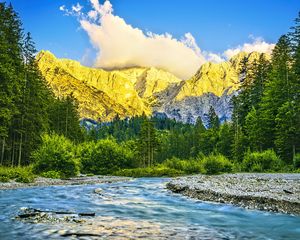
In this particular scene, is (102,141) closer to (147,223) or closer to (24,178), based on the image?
(24,178)

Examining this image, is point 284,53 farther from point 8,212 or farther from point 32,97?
point 8,212

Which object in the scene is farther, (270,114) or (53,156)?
(270,114)

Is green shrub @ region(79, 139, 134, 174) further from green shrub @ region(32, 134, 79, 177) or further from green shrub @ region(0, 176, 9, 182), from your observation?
green shrub @ region(0, 176, 9, 182)

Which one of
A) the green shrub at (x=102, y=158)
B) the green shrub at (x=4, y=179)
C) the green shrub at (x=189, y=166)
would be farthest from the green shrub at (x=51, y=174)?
the green shrub at (x=189, y=166)

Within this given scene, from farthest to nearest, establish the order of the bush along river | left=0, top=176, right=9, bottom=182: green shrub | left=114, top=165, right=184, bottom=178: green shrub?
1. left=114, top=165, right=184, bottom=178: green shrub
2. left=0, top=176, right=9, bottom=182: green shrub
3. the bush along river

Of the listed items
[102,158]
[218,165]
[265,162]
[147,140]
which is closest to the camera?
[265,162]

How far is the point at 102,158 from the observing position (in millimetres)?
59062

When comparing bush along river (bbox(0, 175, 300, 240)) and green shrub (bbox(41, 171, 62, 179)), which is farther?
green shrub (bbox(41, 171, 62, 179))

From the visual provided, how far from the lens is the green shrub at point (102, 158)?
58812 millimetres

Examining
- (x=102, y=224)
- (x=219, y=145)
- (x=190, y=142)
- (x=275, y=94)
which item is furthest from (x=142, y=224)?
(x=190, y=142)

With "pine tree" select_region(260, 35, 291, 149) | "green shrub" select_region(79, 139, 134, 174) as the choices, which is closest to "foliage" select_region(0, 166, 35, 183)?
"green shrub" select_region(79, 139, 134, 174)

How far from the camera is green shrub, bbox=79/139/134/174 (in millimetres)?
58812

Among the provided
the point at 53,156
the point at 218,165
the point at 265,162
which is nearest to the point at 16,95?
the point at 53,156

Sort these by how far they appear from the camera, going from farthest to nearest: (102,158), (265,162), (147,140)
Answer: (147,140) → (102,158) → (265,162)
